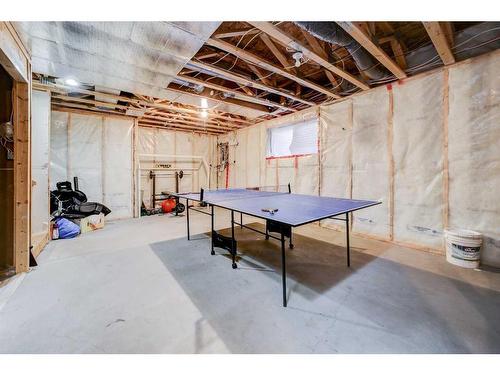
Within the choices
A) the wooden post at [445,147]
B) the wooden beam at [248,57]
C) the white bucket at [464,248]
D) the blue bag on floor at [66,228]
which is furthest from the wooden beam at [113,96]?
the white bucket at [464,248]

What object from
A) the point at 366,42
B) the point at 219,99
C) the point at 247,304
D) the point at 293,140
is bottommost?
the point at 247,304

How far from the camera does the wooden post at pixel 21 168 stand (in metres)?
2.43

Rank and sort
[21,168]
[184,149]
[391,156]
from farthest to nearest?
[184,149], [391,156], [21,168]

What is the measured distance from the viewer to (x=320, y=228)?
4551 millimetres

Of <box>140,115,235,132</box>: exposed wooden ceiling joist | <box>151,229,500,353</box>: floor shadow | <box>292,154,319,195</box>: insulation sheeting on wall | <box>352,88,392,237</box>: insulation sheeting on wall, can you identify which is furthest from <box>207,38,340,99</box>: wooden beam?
<box>140,115,235,132</box>: exposed wooden ceiling joist

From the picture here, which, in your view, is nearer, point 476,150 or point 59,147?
point 476,150

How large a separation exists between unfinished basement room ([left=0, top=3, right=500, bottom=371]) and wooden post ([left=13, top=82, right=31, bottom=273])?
0.01 m

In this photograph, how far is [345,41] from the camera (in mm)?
2439

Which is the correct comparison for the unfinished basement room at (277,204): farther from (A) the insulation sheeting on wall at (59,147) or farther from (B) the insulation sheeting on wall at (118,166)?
(B) the insulation sheeting on wall at (118,166)

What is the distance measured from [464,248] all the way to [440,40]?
2.45m

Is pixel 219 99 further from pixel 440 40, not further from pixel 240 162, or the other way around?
pixel 440 40

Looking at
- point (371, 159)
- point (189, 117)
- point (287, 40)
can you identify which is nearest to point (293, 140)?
point (371, 159)

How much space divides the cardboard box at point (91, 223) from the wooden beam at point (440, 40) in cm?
596
